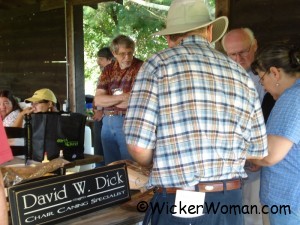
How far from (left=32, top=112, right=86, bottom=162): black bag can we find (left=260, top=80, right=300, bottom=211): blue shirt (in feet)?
4.30

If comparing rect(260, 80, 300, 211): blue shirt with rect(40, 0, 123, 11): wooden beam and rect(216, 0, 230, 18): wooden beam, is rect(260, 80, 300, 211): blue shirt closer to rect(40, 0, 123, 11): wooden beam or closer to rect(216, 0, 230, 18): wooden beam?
rect(216, 0, 230, 18): wooden beam

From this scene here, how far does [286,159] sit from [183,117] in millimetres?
571

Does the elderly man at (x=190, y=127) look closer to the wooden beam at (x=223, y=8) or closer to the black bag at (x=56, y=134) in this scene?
the black bag at (x=56, y=134)

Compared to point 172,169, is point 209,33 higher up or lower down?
higher up

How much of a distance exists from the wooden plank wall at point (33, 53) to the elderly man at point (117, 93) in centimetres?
255

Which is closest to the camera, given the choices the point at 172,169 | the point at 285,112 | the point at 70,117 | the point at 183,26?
the point at 172,169

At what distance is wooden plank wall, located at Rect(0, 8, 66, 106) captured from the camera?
5.73 meters

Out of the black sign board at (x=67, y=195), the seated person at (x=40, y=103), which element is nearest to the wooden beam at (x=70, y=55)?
the seated person at (x=40, y=103)

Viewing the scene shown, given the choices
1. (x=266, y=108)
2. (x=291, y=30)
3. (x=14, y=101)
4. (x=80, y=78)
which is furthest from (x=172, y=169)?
(x=80, y=78)

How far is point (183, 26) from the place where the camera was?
148 centimetres

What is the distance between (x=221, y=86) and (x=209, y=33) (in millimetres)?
246

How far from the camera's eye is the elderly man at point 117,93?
3.14 meters

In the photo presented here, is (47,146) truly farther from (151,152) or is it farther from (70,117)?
(151,152)

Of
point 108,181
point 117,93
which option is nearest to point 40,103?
point 117,93
